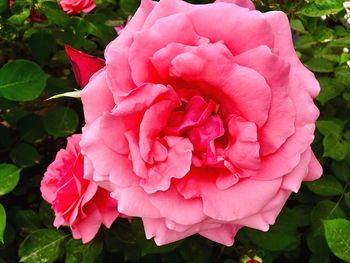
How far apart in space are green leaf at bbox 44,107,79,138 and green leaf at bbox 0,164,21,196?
0.30m

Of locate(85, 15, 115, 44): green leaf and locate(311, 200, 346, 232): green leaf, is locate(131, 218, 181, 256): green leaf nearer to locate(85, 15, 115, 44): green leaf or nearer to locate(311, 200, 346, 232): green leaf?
locate(311, 200, 346, 232): green leaf

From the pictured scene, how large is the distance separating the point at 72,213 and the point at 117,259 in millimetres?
417

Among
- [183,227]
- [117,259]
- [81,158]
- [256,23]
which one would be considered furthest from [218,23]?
[117,259]

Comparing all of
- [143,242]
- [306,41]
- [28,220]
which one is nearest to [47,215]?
[28,220]

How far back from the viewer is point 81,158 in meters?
0.89

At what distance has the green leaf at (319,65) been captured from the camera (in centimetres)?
107

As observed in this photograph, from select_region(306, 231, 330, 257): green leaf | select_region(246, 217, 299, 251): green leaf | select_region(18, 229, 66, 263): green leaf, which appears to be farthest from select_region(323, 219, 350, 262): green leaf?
select_region(18, 229, 66, 263): green leaf

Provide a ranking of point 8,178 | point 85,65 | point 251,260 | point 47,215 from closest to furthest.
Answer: point 85,65
point 8,178
point 251,260
point 47,215

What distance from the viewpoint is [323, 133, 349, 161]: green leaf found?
3.35 ft

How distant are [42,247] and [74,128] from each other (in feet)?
1.06

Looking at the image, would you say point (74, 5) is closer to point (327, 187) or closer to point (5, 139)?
point (5, 139)

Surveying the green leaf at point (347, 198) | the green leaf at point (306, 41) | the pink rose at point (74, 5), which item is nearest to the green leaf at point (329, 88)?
the green leaf at point (306, 41)

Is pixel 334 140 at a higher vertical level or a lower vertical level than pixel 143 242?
higher

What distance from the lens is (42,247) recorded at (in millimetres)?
1048
